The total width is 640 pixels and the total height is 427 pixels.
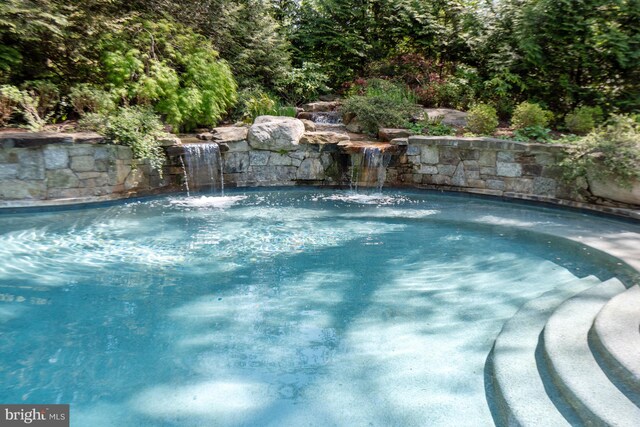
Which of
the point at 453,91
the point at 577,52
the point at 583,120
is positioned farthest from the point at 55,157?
the point at 577,52

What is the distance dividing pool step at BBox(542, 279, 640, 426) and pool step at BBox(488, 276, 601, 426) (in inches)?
3.7

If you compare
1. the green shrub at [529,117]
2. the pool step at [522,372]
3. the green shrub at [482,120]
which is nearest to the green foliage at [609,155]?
the green shrub at [529,117]

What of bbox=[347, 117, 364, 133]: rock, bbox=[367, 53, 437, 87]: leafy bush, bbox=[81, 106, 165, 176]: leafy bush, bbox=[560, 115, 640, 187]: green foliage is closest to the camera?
bbox=[560, 115, 640, 187]: green foliage

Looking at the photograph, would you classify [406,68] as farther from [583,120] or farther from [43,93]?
[43,93]

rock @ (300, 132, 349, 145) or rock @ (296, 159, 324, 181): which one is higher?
rock @ (300, 132, 349, 145)

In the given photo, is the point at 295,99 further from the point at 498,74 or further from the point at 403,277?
the point at 403,277

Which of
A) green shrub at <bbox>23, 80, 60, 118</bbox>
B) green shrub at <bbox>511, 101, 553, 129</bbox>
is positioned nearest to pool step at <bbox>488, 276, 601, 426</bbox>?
green shrub at <bbox>511, 101, 553, 129</bbox>

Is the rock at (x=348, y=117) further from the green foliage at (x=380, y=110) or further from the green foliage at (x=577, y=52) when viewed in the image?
the green foliage at (x=577, y=52)

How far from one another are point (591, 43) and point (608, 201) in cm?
321

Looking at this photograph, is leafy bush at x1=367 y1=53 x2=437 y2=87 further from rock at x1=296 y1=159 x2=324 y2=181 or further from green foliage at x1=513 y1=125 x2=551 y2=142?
rock at x1=296 y1=159 x2=324 y2=181

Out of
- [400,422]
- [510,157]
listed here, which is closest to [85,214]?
[400,422]

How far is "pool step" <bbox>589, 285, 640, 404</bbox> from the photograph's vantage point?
2.31 metres

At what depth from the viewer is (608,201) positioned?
6.15m

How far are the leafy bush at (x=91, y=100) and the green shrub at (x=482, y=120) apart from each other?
573cm
